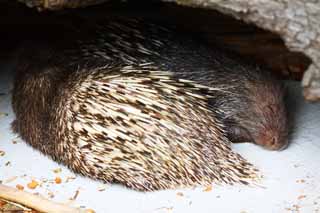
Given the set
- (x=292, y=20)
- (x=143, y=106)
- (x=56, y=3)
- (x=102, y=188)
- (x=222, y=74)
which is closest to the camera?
(x=292, y=20)

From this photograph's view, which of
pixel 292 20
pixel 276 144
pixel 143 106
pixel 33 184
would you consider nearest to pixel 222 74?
pixel 276 144

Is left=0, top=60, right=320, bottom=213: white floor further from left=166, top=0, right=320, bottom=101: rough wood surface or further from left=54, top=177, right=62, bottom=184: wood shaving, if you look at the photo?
left=166, top=0, right=320, bottom=101: rough wood surface

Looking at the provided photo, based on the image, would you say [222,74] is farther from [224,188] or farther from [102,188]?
[102,188]

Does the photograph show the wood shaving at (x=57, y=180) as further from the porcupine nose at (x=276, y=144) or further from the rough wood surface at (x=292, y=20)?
the rough wood surface at (x=292, y=20)

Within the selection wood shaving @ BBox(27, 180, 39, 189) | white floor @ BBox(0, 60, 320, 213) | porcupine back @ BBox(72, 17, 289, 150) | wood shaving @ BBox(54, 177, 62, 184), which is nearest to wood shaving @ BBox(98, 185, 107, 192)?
white floor @ BBox(0, 60, 320, 213)

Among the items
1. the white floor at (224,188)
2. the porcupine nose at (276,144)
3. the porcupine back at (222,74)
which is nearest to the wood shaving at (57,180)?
Result: the white floor at (224,188)

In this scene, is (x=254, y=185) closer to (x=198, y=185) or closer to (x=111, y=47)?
(x=198, y=185)
